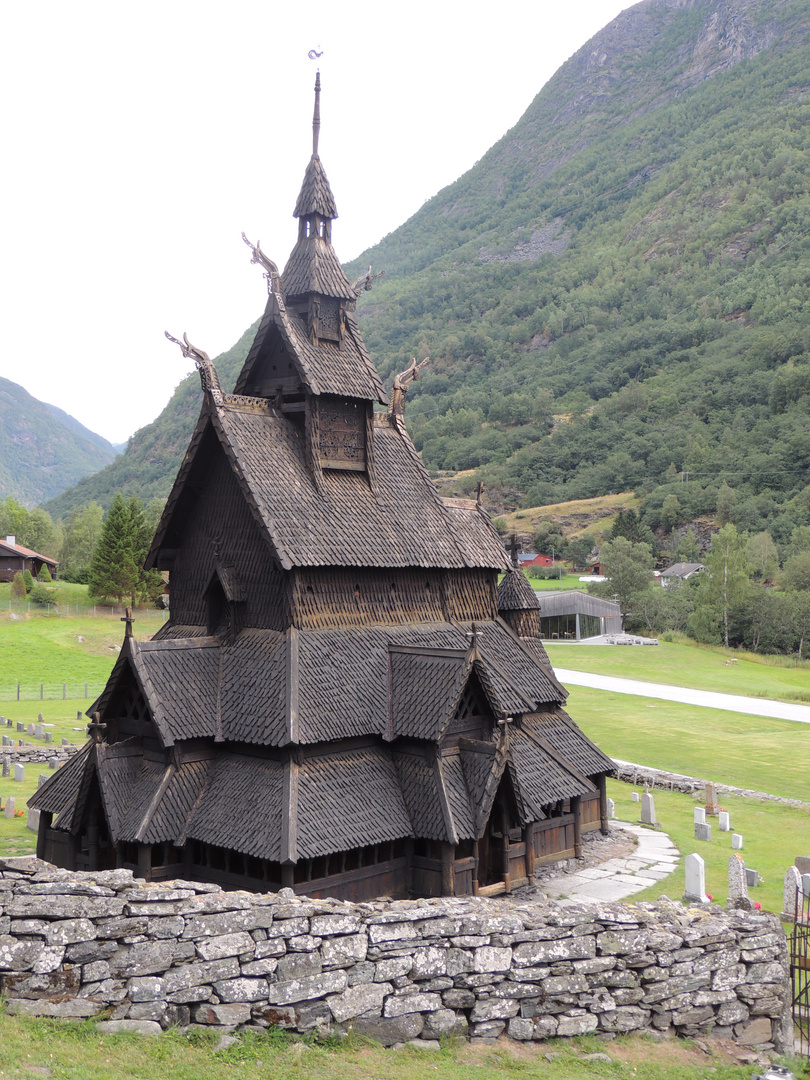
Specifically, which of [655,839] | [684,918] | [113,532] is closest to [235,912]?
[684,918]

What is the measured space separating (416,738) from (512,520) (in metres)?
132

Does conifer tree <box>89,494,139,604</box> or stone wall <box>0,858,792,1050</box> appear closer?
stone wall <box>0,858,792,1050</box>

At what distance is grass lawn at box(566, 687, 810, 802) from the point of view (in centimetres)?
3672

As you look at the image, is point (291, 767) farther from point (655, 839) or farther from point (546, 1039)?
point (655, 839)

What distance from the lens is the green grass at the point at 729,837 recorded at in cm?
2108

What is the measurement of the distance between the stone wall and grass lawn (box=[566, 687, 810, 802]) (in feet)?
76.4

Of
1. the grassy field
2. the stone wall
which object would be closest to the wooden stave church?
the stone wall

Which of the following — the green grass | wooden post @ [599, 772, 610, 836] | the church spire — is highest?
the church spire

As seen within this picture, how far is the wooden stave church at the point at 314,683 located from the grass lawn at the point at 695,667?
42476mm

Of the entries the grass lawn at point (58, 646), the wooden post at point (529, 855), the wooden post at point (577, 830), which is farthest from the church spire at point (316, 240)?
the grass lawn at point (58, 646)

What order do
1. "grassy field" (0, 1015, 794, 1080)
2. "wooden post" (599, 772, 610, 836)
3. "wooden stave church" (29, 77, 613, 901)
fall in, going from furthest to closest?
"wooden post" (599, 772, 610, 836) → "wooden stave church" (29, 77, 613, 901) → "grassy field" (0, 1015, 794, 1080)

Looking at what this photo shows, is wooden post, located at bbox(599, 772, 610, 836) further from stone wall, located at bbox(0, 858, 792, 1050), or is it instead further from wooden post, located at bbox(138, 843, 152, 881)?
stone wall, located at bbox(0, 858, 792, 1050)

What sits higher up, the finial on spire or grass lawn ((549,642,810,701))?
the finial on spire

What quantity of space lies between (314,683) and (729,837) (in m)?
14.6
